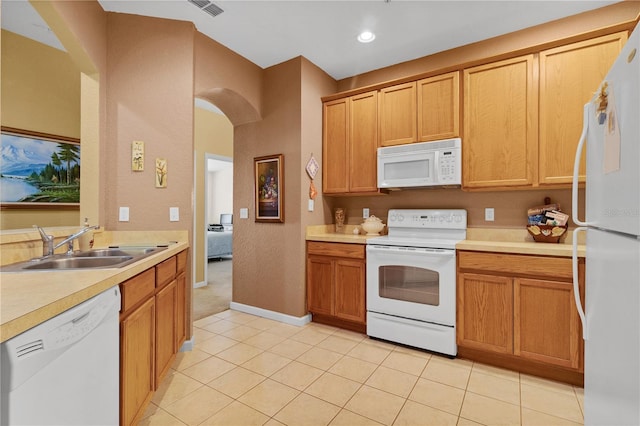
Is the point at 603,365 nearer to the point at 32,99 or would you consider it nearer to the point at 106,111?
the point at 106,111

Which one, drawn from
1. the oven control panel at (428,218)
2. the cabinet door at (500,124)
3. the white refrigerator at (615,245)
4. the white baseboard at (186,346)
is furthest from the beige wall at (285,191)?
the white refrigerator at (615,245)

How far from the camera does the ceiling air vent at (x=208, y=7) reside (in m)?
2.38

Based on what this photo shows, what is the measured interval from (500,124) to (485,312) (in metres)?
1.56

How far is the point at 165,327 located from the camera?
1991 mm

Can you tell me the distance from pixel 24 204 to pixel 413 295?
3.51 m

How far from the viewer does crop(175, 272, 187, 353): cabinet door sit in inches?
90.9

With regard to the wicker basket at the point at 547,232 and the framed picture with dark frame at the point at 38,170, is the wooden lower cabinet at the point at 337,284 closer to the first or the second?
the wicker basket at the point at 547,232

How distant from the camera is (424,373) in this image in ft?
7.43

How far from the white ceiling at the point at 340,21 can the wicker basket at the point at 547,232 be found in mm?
1773

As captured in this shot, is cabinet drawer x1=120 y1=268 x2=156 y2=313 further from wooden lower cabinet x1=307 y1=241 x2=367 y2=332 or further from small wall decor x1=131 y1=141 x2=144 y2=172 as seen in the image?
wooden lower cabinet x1=307 y1=241 x2=367 y2=332

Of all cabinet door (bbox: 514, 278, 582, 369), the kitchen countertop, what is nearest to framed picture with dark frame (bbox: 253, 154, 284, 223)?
the kitchen countertop

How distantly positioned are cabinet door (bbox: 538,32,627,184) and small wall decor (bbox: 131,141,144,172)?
3234mm

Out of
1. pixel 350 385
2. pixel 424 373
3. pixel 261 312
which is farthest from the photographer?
pixel 261 312

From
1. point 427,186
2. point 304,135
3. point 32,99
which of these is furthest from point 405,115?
point 32,99
